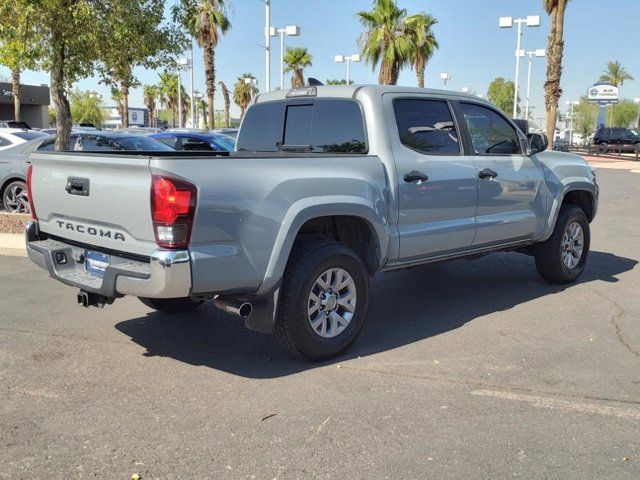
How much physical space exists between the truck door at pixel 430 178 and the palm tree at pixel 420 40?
34.5 metres

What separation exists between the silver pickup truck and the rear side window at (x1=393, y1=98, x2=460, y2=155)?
0.01 meters

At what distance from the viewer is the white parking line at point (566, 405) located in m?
3.98

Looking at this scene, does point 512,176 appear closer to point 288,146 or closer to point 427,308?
point 427,308

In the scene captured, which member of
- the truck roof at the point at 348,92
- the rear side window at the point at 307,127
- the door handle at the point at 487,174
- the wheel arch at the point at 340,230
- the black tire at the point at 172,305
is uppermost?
the truck roof at the point at 348,92

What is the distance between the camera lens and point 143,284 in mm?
4062

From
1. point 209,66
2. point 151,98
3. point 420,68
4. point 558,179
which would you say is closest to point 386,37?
point 420,68

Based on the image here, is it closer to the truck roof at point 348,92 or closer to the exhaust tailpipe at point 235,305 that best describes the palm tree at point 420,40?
the truck roof at point 348,92

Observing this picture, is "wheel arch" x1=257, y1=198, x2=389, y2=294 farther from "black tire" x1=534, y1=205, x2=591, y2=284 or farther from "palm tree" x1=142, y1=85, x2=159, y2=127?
"palm tree" x1=142, y1=85, x2=159, y2=127

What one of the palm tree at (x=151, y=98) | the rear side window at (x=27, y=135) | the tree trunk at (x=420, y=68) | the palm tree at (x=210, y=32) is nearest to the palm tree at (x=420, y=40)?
the tree trunk at (x=420, y=68)

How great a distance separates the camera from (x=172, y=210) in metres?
3.88

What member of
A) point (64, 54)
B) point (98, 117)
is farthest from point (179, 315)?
point (98, 117)

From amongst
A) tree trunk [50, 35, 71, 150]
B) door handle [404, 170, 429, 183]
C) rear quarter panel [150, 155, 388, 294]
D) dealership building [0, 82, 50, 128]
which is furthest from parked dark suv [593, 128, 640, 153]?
dealership building [0, 82, 50, 128]

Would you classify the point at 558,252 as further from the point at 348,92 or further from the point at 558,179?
the point at 348,92

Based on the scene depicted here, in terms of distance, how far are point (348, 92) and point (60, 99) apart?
7.57m
